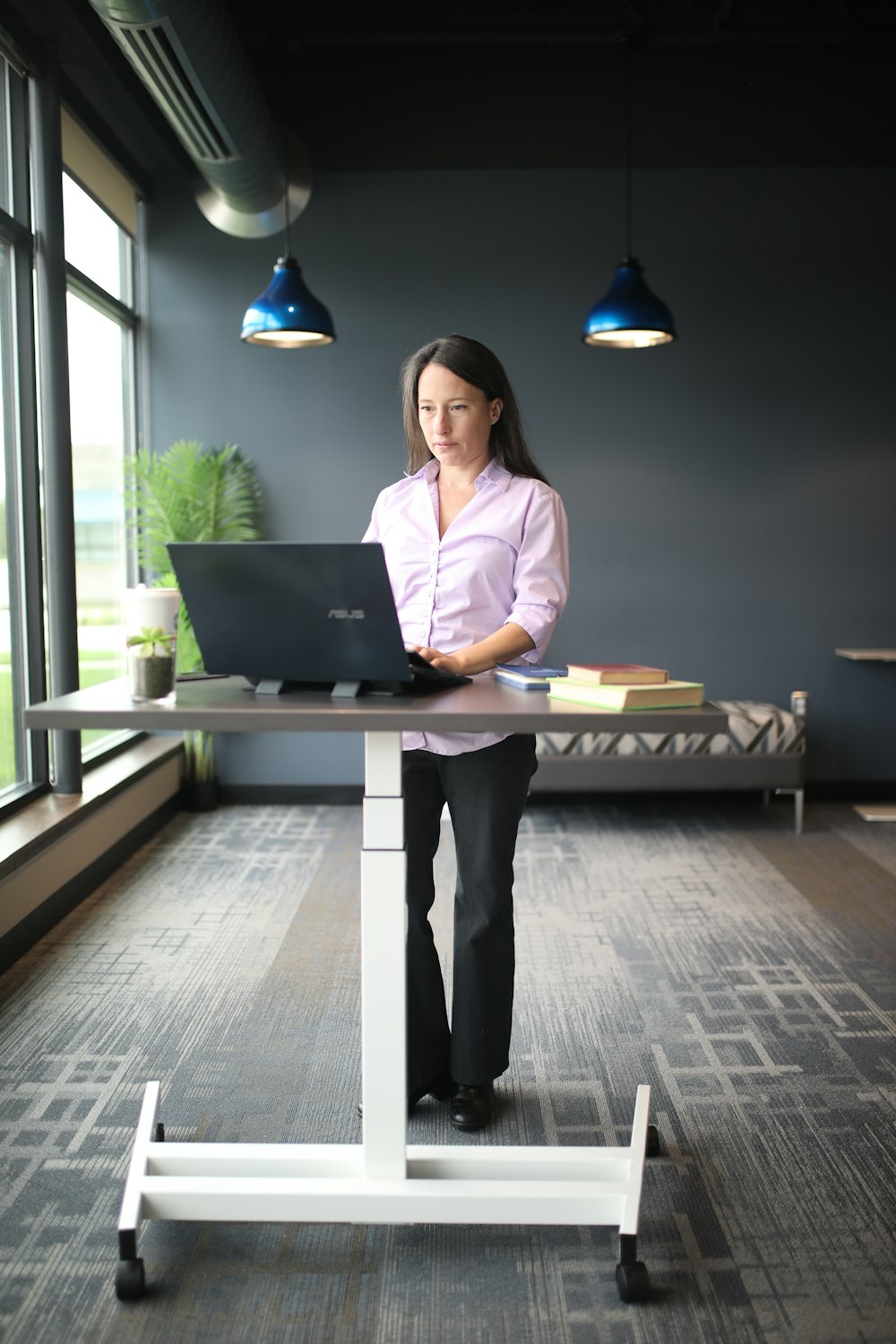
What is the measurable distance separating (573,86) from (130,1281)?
581cm

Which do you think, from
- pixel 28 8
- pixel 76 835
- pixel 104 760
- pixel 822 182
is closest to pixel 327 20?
pixel 28 8

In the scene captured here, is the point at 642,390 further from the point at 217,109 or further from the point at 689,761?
the point at 217,109

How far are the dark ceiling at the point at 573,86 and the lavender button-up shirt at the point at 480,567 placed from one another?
427 cm

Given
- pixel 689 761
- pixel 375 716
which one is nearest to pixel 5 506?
pixel 375 716

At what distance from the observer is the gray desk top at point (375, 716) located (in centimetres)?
176

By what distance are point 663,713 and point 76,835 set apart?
3.05 meters

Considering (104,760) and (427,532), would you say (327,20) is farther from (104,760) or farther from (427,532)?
(427,532)

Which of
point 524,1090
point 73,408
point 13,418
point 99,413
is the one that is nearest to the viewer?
point 524,1090

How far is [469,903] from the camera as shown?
245 cm

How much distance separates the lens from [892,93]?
594 cm

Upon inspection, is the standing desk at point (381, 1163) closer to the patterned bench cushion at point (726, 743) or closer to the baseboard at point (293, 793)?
the patterned bench cushion at point (726, 743)

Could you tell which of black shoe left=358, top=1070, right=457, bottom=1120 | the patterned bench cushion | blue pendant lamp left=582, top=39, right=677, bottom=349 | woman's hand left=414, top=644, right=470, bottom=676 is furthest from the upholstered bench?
woman's hand left=414, top=644, right=470, bottom=676

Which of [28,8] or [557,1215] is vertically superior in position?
[28,8]

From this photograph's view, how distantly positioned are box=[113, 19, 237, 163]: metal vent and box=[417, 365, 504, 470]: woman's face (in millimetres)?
2106
